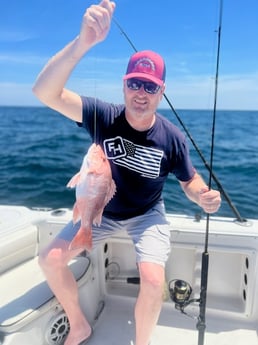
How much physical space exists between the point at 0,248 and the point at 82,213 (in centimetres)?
94

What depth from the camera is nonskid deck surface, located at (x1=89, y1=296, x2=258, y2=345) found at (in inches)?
102

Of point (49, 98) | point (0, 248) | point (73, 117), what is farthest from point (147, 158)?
point (0, 248)

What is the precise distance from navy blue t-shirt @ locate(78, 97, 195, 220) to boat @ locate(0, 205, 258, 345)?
1.30 feet

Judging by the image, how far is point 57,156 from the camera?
1164 centimetres

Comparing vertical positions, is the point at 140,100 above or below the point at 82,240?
above

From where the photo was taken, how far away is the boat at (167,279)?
102 inches

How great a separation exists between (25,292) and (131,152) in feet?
3.92

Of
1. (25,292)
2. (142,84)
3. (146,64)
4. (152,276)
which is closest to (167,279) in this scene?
(152,276)

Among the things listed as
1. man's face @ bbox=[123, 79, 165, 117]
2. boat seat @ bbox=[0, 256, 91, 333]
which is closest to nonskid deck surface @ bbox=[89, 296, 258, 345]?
boat seat @ bbox=[0, 256, 91, 333]

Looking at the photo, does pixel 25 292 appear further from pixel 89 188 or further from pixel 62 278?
pixel 89 188

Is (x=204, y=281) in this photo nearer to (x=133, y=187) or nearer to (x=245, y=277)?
(x=245, y=277)

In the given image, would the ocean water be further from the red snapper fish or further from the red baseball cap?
the red snapper fish

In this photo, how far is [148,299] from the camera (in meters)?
2.13

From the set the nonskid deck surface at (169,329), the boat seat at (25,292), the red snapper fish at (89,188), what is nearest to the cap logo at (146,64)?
the red snapper fish at (89,188)
